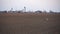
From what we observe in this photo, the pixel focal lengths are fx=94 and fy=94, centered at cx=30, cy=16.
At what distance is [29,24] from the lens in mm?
1314

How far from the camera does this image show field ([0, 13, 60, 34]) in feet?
4.14

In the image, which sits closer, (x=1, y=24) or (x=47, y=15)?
(x=1, y=24)

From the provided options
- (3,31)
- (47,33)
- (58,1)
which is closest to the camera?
(3,31)

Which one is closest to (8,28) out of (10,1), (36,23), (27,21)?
(27,21)

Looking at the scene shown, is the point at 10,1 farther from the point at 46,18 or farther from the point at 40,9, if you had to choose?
the point at 46,18

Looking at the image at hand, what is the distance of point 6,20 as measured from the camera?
4.15ft

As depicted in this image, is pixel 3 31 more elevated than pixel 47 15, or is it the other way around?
pixel 47 15

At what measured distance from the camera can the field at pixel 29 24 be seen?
126 cm

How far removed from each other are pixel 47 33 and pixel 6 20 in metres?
0.60

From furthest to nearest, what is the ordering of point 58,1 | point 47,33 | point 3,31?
1. point 58,1
2. point 47,33
3. point 3,31

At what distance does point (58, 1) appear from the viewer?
1.72 meters

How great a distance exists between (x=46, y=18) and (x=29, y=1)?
1.43ft

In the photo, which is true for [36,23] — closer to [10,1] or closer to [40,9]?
[40,9]

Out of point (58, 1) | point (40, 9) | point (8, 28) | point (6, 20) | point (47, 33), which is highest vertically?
point (58, 1)
